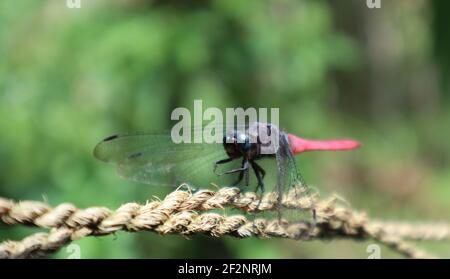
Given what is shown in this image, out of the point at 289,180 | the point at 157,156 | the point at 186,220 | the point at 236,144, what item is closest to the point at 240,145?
the point at 236,144

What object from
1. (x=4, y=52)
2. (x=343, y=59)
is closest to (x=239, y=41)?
(x=343, y=59)

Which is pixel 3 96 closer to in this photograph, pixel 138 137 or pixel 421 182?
pixel 138 137

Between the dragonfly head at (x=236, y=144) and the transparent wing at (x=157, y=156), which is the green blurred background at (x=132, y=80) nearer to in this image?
the transparent wing at (x=157, y=156)

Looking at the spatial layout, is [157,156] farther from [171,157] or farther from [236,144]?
[236,144]

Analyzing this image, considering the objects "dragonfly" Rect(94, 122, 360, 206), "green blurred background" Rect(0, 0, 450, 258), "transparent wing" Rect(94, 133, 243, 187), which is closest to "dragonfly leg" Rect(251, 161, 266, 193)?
"dragonfly" Rect(94, 122, 360, 206)
